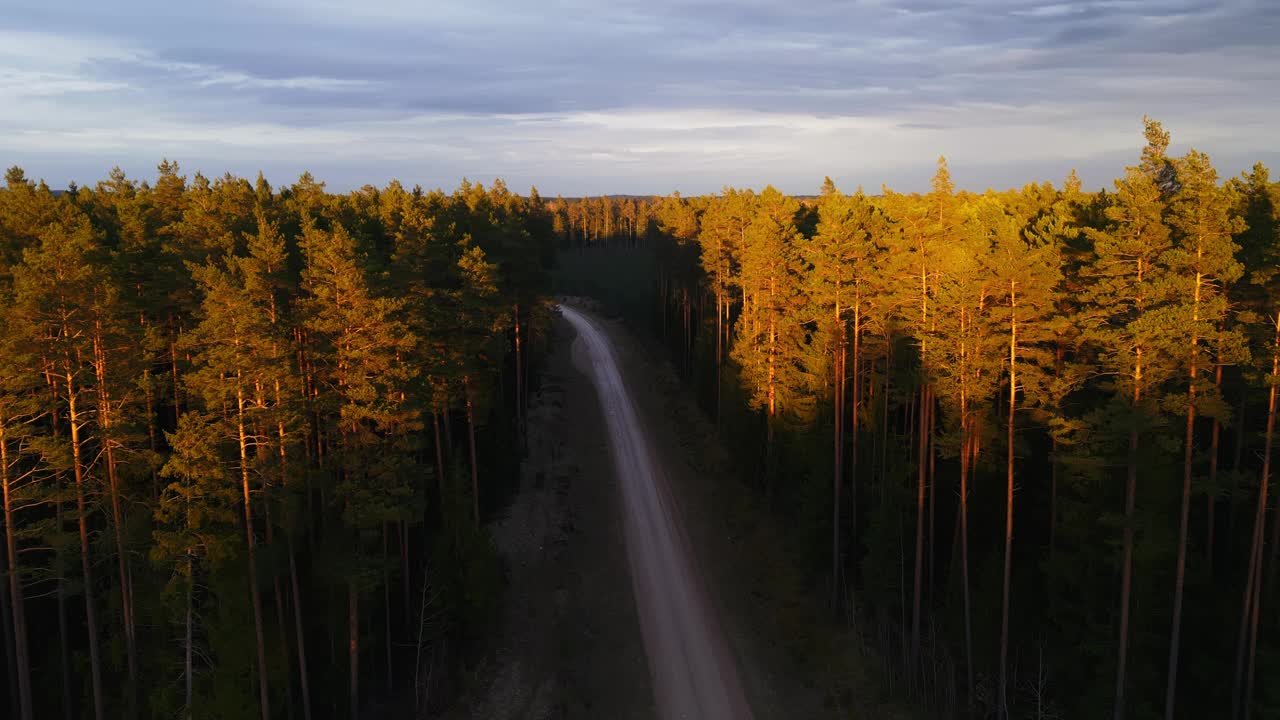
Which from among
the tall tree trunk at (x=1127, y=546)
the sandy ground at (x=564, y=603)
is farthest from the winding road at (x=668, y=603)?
the tall tree trunk at (x=1127, y=546)

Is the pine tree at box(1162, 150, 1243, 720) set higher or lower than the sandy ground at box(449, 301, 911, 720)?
higher

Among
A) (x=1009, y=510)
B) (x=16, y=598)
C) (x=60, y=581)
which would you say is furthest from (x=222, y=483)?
(x=1009, y=510)

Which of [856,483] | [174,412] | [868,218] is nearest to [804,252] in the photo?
[868,218]

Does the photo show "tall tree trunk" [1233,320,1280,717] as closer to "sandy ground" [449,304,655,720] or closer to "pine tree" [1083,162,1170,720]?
"pine tree" [1083,162,1170,720]

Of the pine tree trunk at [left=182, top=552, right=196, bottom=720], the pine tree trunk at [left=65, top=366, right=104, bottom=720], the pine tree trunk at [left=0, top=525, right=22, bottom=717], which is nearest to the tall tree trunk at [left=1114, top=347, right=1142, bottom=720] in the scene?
the pine tree trunk at [left=182, top=552, right=196, bottom=720]

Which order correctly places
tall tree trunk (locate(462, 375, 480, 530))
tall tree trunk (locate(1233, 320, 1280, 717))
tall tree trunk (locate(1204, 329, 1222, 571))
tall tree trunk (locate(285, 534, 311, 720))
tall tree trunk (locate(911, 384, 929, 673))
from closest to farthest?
tall tree trunk (locate(1233, 320, 1280, 717))
tall tree trunk (locate(1204, 329, 1222, 571))
tall tree trunk (locate(285, 534, 311, 720))
tall tree trunk (locate(911, 384, 929, 673))
tall tree trunk (locate(462, 375, 480, 530))

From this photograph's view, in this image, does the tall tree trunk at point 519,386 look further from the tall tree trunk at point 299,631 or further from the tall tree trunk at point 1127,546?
the tall tree trunk at point 1127,546

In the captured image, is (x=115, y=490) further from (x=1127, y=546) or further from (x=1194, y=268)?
(x=1194, y=268)

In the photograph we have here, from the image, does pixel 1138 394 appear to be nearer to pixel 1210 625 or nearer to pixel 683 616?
pixel 1210 625
